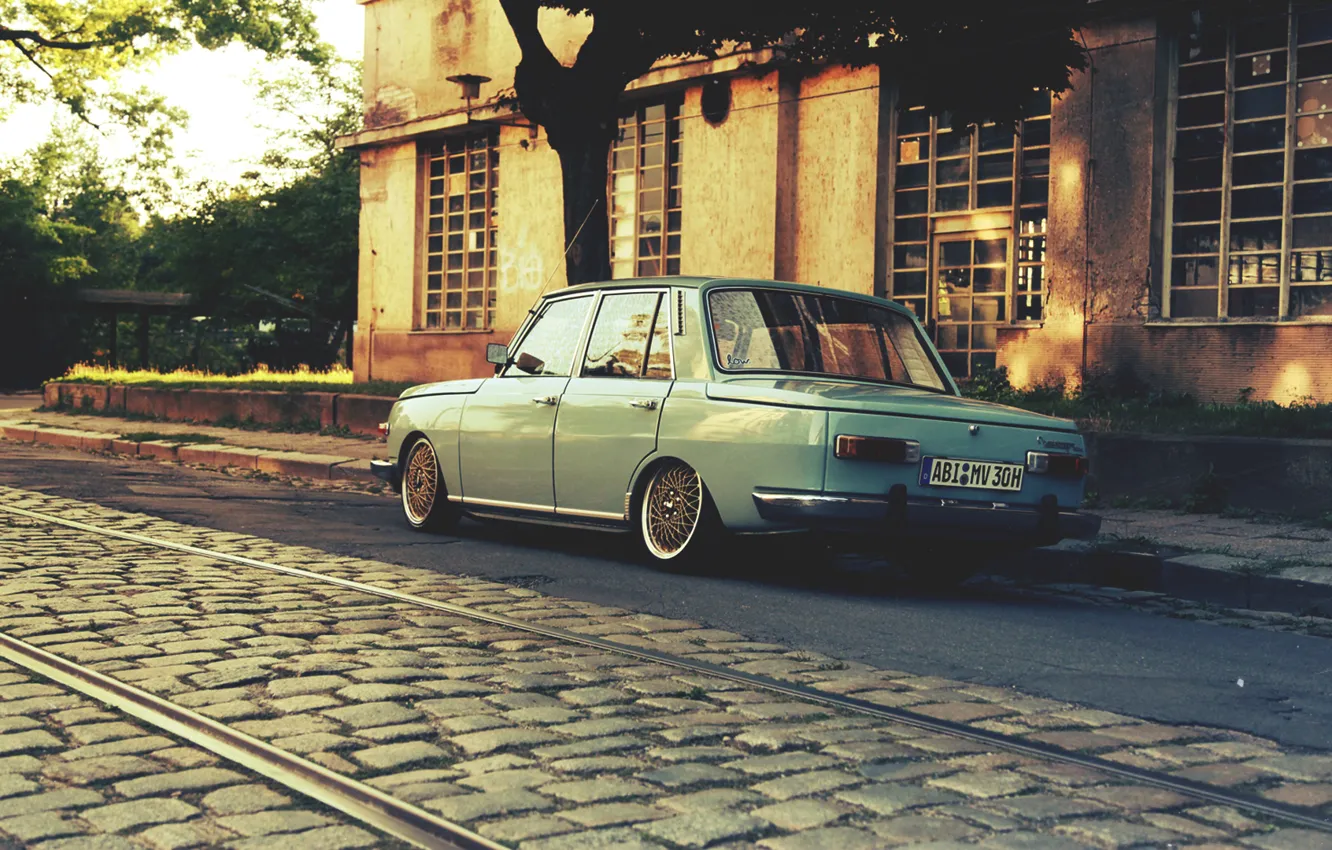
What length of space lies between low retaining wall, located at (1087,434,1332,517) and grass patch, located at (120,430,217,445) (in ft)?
37.7

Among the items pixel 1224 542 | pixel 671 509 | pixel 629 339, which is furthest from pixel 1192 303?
pixel 671 509

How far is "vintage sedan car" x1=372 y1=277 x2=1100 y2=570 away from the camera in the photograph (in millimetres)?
7152

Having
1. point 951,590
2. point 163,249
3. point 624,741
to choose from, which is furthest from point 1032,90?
point 163,249

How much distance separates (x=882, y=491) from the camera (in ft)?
23.3

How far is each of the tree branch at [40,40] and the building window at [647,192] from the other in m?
15.4

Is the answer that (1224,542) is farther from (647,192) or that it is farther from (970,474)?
(647,192)

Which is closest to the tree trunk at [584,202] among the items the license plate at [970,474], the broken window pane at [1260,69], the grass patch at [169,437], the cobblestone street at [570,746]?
the grass patch at [169,437]

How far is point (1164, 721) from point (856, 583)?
342cm

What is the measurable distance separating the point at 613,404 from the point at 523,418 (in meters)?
0.88

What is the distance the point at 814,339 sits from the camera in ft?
26.7

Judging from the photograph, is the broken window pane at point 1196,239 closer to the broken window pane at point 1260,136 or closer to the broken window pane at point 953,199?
the broken window pane at point 1260,136

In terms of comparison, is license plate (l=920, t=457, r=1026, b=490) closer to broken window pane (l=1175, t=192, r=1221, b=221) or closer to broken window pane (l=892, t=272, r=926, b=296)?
broken window pane (l=1175, t=192, r=1221, b=221)

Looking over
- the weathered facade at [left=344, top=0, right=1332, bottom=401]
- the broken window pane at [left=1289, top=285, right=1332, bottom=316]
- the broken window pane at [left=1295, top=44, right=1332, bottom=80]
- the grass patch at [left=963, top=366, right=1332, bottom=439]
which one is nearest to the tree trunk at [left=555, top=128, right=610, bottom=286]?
the weathered facade at [left=344, top=0, right=1332, bottom=401]

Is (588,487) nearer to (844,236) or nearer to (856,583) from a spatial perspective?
(856,583)
